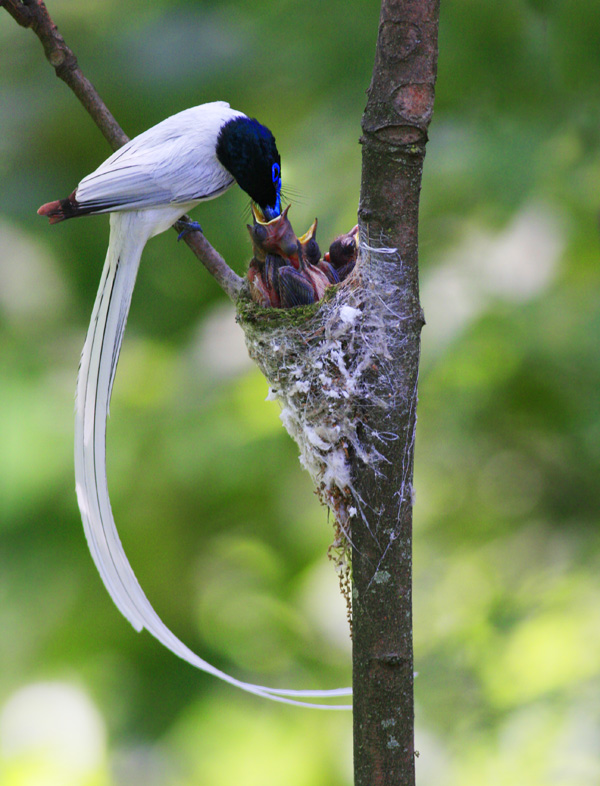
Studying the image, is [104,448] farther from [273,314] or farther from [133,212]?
[133,212]

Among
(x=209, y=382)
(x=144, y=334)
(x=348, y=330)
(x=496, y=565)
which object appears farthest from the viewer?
(x=144, y=334)

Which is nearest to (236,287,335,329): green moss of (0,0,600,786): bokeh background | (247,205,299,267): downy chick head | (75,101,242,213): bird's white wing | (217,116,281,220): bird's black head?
(247,205,299,267): downy chick head

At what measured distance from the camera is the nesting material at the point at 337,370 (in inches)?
44.9

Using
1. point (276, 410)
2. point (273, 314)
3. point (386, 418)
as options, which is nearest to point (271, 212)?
point (273, 314)

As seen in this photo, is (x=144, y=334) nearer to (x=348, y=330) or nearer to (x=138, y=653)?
(x=138, y=653)

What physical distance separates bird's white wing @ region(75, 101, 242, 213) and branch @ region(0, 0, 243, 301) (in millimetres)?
73

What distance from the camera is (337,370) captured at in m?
1.36

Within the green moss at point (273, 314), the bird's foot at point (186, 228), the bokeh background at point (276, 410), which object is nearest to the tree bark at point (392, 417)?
the green moss at point (273, 314)

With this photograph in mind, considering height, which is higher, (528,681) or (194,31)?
(194,31)

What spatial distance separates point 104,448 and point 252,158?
2.93ft

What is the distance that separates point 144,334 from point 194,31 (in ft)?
5.54

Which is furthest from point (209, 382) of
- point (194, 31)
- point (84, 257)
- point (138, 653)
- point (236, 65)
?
point (194, 31)

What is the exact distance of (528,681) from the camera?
3.00 meters

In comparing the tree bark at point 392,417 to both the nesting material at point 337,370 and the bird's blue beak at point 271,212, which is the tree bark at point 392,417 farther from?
the bird's blue beak at point 271,212
